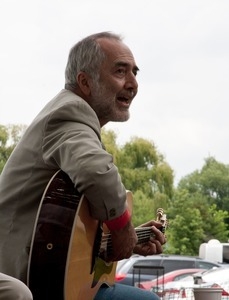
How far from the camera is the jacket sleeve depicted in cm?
275

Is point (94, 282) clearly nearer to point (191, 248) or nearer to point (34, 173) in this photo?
point (34, 173)

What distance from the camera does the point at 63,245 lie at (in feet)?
8.96

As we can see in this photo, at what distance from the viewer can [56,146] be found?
2.83 m

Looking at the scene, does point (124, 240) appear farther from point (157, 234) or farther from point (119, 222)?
point (157, 234)

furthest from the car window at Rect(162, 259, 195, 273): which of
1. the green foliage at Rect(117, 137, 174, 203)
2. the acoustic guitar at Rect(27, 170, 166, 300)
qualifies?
the green foliage at Rect(117, 137, 174, 203)

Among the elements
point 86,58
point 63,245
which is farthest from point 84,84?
point 63,245

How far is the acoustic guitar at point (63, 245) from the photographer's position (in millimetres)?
2709

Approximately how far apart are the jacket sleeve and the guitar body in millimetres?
54

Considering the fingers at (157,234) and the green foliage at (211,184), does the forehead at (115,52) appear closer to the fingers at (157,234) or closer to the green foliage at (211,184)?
the fingers at (157,234)

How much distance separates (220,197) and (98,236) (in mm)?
79154

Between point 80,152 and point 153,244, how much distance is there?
0.79m

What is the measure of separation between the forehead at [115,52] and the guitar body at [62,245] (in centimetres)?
52

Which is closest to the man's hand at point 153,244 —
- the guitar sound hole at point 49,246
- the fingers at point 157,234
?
the fingers at point 157,234

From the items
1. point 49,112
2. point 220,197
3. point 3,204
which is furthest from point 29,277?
point 220,197
